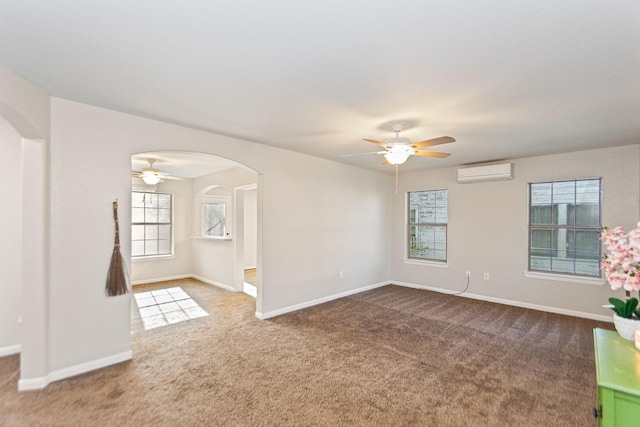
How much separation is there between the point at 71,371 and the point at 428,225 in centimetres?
587

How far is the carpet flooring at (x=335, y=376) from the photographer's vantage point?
A: 2232mm

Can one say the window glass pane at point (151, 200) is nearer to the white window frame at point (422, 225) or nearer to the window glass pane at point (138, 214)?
the window glass pane at point (138, 214)

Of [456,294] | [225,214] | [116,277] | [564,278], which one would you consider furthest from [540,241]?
[116,277]

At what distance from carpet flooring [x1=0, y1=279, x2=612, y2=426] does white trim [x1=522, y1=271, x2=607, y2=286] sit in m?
0.56

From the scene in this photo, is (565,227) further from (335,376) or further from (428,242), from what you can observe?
(335,376)

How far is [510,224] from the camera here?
514 cm

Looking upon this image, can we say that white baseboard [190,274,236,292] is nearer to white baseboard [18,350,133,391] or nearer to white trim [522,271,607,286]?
white baseboard [18,350,133,391]

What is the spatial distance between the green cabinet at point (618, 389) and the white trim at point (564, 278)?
3.71 m

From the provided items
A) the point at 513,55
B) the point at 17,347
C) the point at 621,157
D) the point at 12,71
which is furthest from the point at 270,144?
the point at 621,157

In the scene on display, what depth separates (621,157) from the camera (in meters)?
4.21

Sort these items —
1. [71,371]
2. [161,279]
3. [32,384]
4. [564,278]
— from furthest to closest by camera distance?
[161,279]
[564,278]
[71,371]
[32,384]

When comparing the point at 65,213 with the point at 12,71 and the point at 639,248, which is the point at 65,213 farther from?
the point at 639,248

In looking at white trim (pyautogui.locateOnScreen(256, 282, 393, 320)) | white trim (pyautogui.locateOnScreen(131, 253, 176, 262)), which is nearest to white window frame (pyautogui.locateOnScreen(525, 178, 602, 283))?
white trim (pyautogui.locateOnScreen(256, 282, 393, 320))

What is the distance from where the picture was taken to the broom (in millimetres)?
2949
